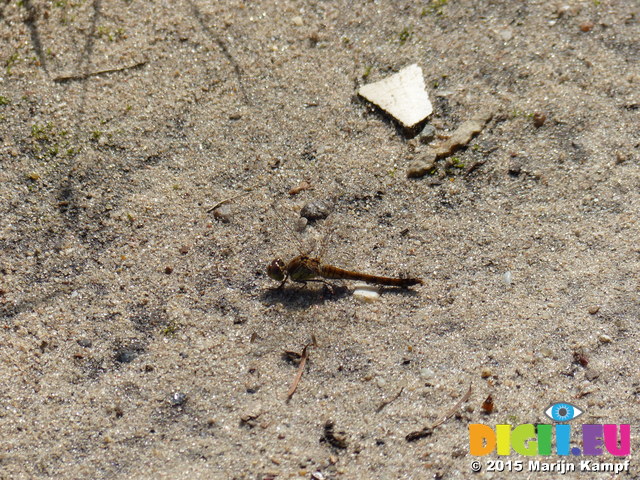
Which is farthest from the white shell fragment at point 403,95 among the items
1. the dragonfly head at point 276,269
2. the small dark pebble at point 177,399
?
the small dark pebble at point 177,399

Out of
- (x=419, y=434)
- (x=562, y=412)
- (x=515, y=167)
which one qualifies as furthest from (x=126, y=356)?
(x=515, y=167)

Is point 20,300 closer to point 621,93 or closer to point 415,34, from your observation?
point 415,34

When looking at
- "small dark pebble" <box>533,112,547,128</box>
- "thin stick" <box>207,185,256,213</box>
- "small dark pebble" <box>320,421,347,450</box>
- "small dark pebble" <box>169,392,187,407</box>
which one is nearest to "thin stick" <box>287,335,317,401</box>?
"small dark pebble" <box>320,421,347,450</box>

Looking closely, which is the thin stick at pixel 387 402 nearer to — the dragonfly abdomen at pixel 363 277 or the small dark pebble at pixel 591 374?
the dragonfly abdomen at pixel 363 277

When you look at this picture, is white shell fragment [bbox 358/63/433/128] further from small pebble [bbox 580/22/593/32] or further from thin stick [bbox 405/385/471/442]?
thin stick [bbox 405/385/471/442]

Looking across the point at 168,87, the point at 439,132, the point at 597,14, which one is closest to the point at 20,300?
the point at 168,87

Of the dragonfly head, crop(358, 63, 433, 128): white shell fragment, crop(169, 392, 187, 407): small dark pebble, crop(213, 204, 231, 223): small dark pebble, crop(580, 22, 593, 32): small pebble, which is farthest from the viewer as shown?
crop(580, 22, 593, 32): small pebble

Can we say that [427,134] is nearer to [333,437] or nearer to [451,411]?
[451,411]
